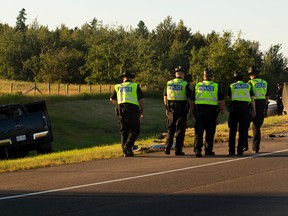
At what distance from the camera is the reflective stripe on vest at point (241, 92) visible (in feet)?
42.4

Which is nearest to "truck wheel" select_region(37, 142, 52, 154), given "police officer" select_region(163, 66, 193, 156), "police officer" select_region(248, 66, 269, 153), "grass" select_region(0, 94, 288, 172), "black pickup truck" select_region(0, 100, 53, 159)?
"black pickup truck" select_region(0, 100, 53, 159)

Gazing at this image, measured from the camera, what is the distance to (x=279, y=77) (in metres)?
90.9

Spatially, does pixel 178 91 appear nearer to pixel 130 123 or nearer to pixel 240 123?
pixel 130 123

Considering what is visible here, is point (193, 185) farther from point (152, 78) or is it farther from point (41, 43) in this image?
point (41, 43)

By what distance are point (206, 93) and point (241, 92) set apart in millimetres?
957

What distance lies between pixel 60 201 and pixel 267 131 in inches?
458

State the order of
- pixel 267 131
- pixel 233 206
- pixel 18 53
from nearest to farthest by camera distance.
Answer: pixel 233 206 < pixel 267 131 < pixel 18 53

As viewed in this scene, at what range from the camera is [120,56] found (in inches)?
2707

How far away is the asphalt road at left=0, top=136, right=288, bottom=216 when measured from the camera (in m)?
7.37

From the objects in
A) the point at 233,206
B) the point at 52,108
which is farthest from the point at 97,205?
the point at 52,108

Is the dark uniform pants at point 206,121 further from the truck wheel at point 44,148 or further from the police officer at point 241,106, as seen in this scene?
the truck wheel at point 44,148

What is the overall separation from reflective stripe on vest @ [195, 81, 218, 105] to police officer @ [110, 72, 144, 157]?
4.22ft

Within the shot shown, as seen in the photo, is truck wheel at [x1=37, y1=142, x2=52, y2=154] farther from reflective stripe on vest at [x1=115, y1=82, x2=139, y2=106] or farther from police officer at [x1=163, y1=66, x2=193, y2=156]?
police officer at [x1=163, y1=66, x2=193, y2=156]

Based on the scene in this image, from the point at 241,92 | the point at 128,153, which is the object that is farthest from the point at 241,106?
the point at 128,153
